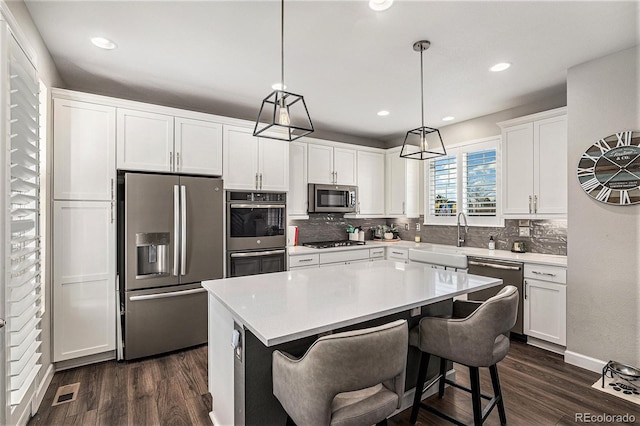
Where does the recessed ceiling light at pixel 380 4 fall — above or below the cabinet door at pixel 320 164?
above

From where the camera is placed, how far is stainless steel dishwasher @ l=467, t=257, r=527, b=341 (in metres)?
3.31

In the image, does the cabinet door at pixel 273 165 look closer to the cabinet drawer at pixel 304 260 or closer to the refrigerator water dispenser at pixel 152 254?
the cabinet drawer at pixel 304 260

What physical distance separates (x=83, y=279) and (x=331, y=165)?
10.5 ft

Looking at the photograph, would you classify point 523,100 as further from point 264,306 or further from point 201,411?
point 201,411

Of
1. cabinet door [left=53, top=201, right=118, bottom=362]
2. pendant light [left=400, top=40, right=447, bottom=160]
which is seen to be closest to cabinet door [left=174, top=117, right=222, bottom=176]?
cabinet door [left=53, top=201, right=118, bottom=362]

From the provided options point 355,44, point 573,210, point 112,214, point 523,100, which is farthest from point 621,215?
point 112,214

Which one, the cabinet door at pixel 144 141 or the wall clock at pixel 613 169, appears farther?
the cabinet door at pixel 144 141

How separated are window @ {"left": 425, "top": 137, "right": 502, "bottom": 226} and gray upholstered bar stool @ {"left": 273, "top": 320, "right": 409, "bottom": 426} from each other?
3355 millimetres

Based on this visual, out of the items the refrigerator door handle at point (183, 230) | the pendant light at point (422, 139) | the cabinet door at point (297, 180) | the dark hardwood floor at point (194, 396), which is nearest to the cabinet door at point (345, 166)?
the cabinet door at point (297, 180)

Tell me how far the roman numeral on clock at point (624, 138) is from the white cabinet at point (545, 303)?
119cm

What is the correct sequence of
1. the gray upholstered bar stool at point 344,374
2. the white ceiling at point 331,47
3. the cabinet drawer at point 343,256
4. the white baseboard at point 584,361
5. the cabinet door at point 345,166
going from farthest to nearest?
the cabinet door at point 345,166 → the cabinet drawer at point 343,256 → the white baseboard at point 584,361 → the white ceiling at point 331,47 → the gray upholstered bar stool at point 344,374

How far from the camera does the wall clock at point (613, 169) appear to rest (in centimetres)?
251

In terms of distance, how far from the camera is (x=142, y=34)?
7.61ft

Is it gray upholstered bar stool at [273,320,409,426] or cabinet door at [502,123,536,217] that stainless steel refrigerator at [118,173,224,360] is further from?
cabinet door at [502,123,536,217]
